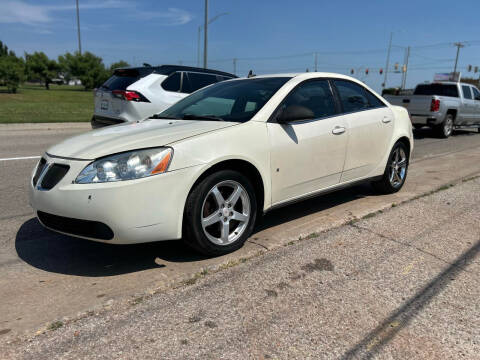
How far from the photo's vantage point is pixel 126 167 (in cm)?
294

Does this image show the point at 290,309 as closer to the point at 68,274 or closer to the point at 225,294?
the point at 225,294

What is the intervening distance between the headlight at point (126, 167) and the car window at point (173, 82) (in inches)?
223

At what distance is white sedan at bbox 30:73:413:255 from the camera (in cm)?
293

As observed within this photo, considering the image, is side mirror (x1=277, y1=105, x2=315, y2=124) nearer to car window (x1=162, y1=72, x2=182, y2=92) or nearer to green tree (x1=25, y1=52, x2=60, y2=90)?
car window (x1=162, y1=72, x2=182, y2=92)

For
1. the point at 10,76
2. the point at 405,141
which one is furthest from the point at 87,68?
the point at 405,141

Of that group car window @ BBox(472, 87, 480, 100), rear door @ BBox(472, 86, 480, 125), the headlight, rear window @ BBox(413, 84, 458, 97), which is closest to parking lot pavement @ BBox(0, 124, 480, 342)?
the headlight

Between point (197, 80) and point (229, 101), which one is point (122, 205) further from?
point (197, 80)

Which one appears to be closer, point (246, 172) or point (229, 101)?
point (246, 172)

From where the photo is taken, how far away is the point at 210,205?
3.37 m

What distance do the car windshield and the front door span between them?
231 millimetres

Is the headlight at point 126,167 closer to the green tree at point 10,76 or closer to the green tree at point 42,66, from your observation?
the green tree at point 10,76

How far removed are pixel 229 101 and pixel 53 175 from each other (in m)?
1.84

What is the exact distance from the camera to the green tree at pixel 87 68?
236 feet

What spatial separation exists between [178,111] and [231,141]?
1.22m
